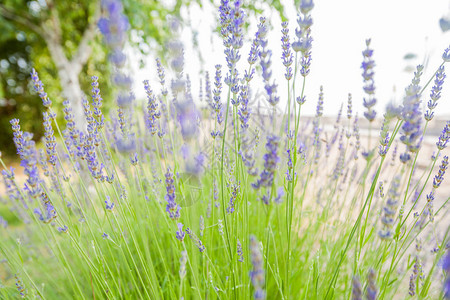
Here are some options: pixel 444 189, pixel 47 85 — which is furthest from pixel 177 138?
pixel 47 85

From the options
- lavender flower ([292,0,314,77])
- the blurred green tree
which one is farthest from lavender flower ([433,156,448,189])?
the blurred green tree

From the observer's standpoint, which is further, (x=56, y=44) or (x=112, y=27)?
(x=56, y=44)

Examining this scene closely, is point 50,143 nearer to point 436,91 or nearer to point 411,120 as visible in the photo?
point 411,120

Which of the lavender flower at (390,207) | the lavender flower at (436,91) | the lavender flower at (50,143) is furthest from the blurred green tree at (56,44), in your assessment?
the lavender flower at (390,207)

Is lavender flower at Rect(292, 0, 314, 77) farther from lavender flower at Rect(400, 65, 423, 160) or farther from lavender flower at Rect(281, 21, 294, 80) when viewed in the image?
lavender flower at Rect(400, 65, 423, 160)

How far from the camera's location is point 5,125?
→ 24.8ft

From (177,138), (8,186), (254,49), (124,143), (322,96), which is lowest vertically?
(8,186)

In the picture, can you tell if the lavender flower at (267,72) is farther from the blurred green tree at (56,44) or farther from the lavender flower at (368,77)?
the blurred green tree at (56,44)

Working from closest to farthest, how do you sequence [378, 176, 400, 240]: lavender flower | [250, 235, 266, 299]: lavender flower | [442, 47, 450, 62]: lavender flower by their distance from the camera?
[250, 235, 266, 299]: lavender flower → [378, 176, 400, 240]: lavender flower → [442, 47, 450, 62]: lavender flower

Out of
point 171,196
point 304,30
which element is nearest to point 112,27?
point 171,196

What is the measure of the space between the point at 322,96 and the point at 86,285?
1737mm

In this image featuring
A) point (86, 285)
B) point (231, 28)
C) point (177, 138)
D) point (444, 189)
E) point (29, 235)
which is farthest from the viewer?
point (444, 189)

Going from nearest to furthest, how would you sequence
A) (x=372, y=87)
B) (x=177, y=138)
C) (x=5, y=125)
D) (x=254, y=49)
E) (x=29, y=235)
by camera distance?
1. (x=372, y=87)
2. (x=254, y=49)
3. (x=177, y=138)
4. (x=29, y=235)
5. (x=5, y=125)

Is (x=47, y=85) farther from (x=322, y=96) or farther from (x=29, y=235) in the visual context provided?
(x=322, y=96)
